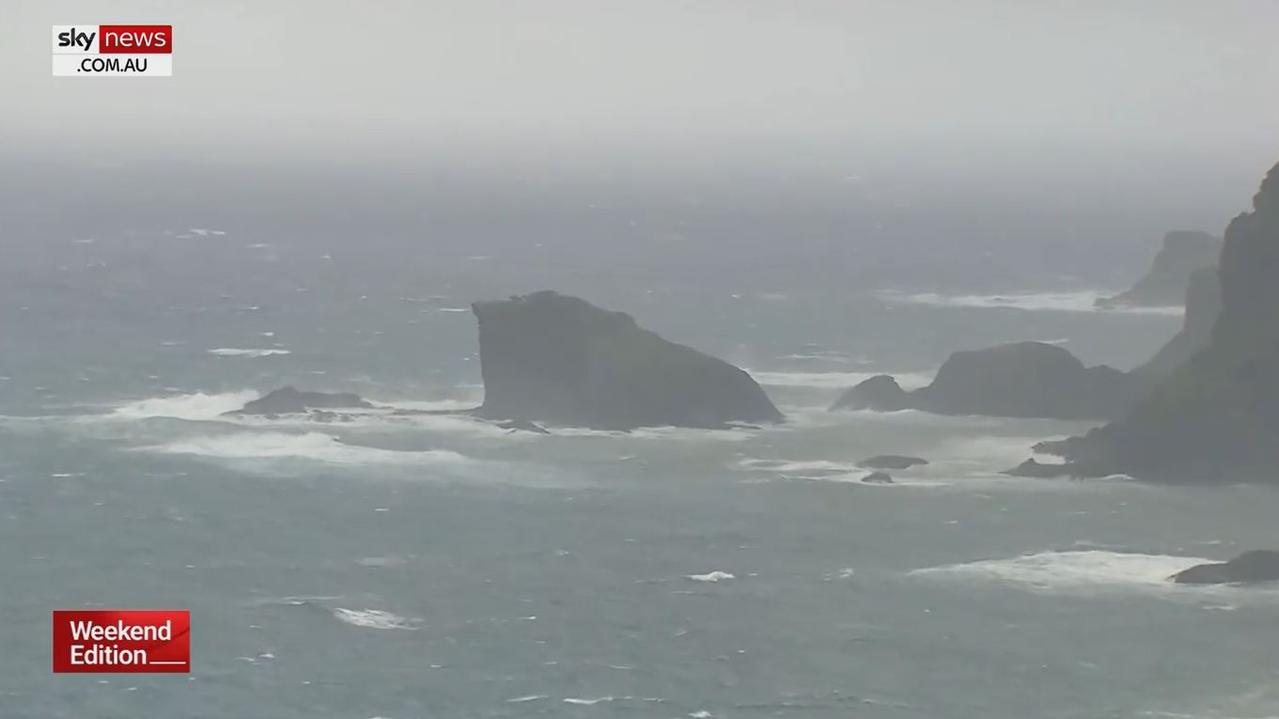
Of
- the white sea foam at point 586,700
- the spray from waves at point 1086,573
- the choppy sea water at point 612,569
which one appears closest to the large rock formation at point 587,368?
the choppy sea water at point 612,569

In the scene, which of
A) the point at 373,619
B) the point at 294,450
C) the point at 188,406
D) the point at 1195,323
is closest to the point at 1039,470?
the point at 1195,323

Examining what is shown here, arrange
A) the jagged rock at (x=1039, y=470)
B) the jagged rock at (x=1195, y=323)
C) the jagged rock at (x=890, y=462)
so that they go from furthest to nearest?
the jagged rock at (x=1195, y=323)
the jagged rock at (x=890, y=462)
the jagged rock at (x=1039, y=470)

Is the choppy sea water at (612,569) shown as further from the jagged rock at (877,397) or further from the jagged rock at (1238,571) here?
the jagged rock at (877,397)

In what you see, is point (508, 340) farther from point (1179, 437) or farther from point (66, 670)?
point (66, 670)

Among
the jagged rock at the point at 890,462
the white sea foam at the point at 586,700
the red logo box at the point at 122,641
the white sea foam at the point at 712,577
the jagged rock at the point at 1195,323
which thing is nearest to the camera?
the white sea foam at the point at 586,700

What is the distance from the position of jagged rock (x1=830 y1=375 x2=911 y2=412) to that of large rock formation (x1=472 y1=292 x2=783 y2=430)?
12562mm

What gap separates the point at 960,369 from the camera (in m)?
165

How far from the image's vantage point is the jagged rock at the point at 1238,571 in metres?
116

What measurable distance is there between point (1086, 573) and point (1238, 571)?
6.42 meters

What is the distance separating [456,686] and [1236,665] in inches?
1099

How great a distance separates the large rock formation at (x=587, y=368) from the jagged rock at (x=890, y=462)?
47.7 ft

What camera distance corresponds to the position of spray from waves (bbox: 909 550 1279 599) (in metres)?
115

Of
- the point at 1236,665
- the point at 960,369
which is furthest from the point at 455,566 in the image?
the point at 960,369

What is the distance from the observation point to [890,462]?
145375 mm
